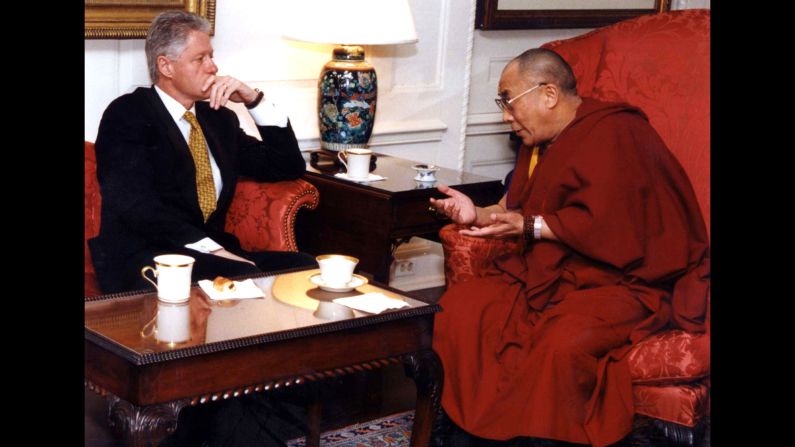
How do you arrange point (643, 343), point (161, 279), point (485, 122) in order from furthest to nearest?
point (485, 122)
point (643, 343)
point (161, 279)

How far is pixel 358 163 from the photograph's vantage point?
405 cm

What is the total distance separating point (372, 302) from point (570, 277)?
3.11 ft

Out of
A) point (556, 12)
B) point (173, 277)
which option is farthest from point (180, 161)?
point (556, 12)

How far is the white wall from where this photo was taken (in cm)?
390

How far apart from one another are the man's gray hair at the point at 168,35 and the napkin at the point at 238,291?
91 centimetres

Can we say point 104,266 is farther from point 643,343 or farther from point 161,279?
point 643,343

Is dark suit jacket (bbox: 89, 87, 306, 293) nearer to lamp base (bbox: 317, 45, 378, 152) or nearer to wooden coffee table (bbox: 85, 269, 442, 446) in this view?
wooden coffee table (bbox: 85, 269, 442, 446)

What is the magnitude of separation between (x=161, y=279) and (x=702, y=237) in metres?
1.79

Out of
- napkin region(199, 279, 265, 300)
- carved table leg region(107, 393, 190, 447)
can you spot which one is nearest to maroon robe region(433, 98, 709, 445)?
napkin region(199, 279, 265, 300)

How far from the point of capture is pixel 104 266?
330 centimetres

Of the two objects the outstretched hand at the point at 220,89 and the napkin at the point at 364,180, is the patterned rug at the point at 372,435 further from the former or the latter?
the outstretched hand at the point at 220,89

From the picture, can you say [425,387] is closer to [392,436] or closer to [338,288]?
[338,288]

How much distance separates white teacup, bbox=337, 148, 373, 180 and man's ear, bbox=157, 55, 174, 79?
2.80 ft
